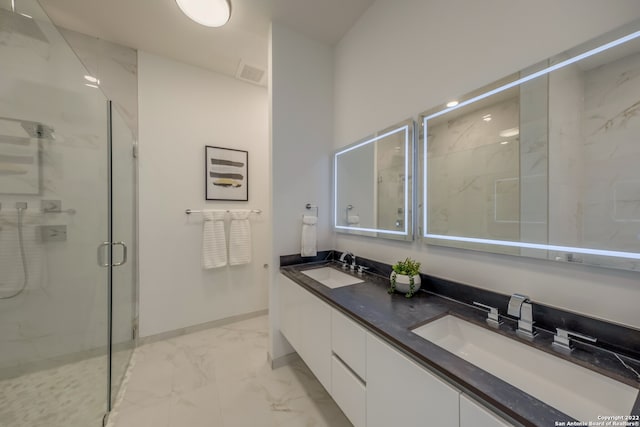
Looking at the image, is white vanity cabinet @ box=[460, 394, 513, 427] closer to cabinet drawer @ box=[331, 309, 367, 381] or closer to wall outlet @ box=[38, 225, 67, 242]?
cabinet drawer @ box=[331, 309, 367, 381]

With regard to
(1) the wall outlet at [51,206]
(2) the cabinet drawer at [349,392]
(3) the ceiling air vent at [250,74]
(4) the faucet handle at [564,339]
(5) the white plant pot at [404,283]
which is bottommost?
(2) the cabinet drawer at [349,392]

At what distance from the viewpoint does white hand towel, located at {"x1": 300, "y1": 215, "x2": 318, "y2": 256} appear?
1993mm

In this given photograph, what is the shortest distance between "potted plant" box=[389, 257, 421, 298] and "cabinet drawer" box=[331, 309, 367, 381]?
38 cm

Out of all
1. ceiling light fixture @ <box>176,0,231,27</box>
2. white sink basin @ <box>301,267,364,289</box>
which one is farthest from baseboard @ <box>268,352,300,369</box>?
ceiling light fixture @ <box>176,0,231,27</box>

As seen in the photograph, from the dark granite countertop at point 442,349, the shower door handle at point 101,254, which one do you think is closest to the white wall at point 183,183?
the shower door handle at point 101,254

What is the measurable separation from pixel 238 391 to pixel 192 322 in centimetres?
110

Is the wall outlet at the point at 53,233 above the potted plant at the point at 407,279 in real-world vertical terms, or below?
Result: above

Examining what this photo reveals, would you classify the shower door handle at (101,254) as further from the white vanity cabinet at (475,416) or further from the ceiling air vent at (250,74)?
the white vanity cabinet at (475,416)

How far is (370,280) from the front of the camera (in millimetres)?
1611

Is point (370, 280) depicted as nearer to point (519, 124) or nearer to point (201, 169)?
point (519, 124)

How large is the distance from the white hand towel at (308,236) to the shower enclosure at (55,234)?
4.90 feet

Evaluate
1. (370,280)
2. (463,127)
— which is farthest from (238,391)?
(463,127)

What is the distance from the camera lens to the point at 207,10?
1695mm

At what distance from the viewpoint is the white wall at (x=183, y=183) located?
2221mm
